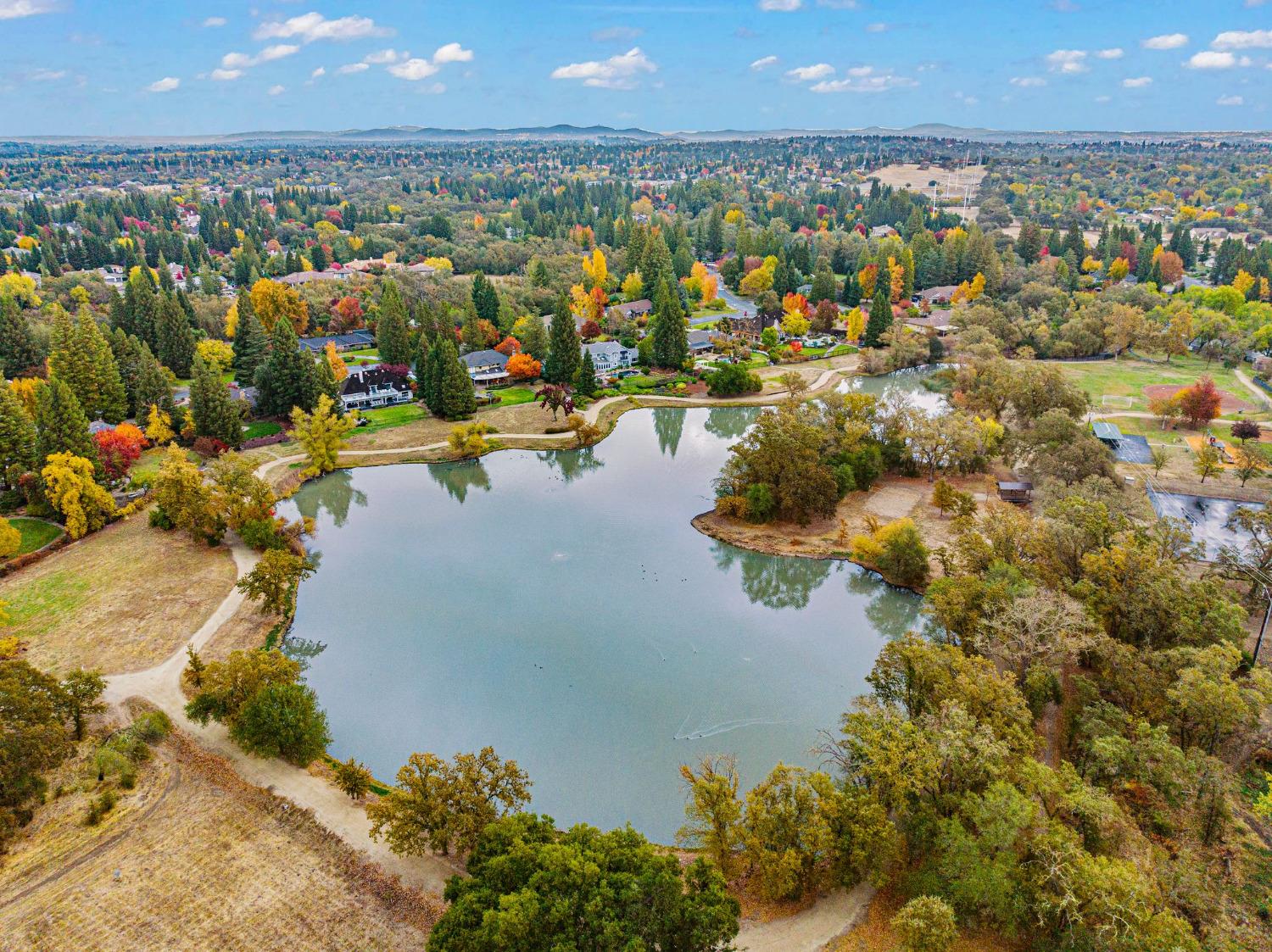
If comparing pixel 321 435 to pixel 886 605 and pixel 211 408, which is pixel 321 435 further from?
pixel 886 605

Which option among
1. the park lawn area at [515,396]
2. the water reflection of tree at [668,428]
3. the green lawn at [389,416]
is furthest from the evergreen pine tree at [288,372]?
the water reflection of tree at [668,428]

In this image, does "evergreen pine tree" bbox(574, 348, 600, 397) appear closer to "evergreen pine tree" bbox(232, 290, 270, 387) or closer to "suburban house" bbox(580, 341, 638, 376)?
"suburban house" bbox(580, 341, 638, 376)

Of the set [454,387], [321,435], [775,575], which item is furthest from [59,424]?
[775,575]

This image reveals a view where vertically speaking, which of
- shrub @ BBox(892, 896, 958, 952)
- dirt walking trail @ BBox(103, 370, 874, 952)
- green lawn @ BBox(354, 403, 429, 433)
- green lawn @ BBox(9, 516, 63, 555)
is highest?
shrub @ BBox(892, 896, 958, 952)

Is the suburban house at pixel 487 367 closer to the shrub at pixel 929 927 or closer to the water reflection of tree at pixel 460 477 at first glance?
the water reflection of tree at pixel 460 477

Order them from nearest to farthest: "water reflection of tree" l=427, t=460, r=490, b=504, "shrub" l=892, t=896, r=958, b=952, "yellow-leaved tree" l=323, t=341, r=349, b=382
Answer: "shrub" l=892, t=896, r=958, b=952 → "water reflection of tree" l=427, t=460, r=490, b=504 → "yellow-leaved tree" l=323, t=341, r=349, b=382

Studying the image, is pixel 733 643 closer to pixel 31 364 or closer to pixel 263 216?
pixel 31 364

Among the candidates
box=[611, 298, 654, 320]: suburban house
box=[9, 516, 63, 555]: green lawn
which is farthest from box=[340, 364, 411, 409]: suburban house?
box=[611, 298, 654, 320]: suburban house
